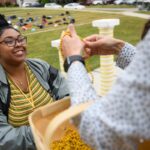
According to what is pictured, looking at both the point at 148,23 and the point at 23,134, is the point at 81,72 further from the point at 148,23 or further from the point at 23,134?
the point at 23,134

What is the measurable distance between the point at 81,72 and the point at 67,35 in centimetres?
32

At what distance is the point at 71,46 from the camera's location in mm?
1480

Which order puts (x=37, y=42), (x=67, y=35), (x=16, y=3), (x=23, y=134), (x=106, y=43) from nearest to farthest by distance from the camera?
(x=67, y=35), (x=106, y=43), (x=23, y=134), (x=37, y=42), (x=16, y=3)

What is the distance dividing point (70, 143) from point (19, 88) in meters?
0.92

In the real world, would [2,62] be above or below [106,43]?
below

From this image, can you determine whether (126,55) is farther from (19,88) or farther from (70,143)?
(19,88)

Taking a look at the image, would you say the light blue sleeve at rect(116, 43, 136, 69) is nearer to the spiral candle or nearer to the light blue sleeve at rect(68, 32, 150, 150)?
the light blue sleeve at rect(68, 32, 150, 150)

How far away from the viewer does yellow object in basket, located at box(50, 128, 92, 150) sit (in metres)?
1.76

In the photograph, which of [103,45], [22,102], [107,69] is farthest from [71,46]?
[107,69]

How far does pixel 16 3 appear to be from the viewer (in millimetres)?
52719

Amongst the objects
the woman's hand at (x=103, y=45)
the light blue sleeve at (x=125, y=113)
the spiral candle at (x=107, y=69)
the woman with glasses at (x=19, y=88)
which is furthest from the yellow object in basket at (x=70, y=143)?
the spiral candle at (x=107, y=69)

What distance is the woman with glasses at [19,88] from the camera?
7.97 feet

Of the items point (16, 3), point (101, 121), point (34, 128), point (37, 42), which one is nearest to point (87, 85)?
point (101, 121)

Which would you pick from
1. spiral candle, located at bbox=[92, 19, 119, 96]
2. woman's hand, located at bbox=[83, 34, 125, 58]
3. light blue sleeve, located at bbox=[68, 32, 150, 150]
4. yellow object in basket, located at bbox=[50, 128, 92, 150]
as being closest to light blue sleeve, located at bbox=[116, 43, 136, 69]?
woman's hand, located at bbox=[83, 34, 125, 58]
